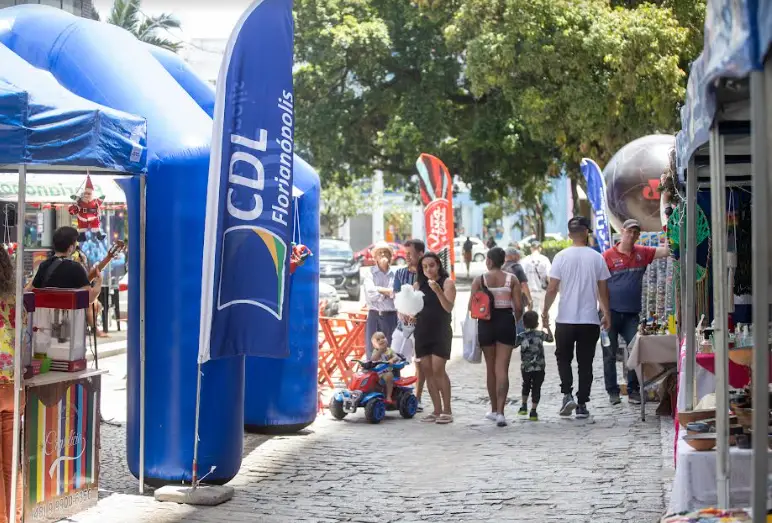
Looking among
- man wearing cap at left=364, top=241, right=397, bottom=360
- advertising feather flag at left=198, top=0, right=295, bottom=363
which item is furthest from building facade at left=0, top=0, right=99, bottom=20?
advertising feather flag at left=198, top=0, right=295, bottom=363

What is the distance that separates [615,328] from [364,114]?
24660mm

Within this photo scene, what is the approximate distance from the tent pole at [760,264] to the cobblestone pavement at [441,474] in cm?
341

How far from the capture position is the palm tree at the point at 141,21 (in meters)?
37.7

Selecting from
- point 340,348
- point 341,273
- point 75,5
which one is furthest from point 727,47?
point 75,5

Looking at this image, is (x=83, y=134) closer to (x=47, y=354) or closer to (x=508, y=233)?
(x=47, y=354)

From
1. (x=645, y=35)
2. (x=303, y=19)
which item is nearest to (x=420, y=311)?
(x=645, y=35)

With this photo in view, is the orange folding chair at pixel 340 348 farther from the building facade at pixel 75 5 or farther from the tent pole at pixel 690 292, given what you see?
the building facade at pixel 75 5

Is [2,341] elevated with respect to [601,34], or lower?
lower

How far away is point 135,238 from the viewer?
26.1 feet

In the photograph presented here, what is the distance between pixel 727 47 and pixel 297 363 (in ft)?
23.1

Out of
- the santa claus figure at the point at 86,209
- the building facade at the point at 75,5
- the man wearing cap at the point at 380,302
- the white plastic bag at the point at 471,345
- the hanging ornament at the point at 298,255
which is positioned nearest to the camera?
the santa claus figure at the point at 86,209

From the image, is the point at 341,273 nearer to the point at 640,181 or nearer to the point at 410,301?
the point at 640,181

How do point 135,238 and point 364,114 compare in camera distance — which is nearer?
point 135,238

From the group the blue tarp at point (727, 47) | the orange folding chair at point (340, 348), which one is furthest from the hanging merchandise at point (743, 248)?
the orange folding chair at point (340, 348)
